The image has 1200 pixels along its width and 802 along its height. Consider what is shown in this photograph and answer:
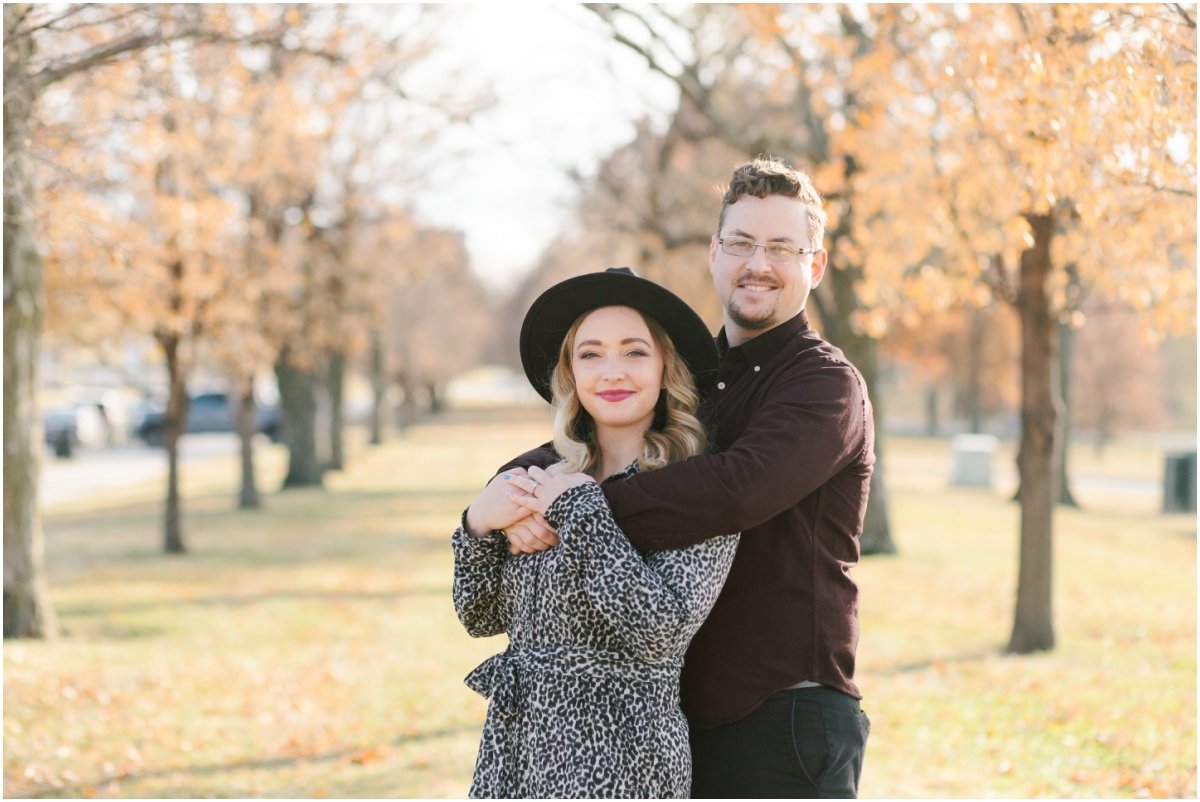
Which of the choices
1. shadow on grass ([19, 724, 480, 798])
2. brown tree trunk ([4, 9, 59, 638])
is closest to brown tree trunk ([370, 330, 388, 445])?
brown tree trunk ([4, 9, 59, 638])

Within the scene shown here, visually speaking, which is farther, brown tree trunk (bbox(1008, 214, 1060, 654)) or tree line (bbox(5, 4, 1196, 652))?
brown tree trunk (bbox(1008, 214, 1060, 654))

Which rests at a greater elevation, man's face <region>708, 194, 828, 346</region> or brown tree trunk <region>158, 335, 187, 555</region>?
man's face <region>708, 194, 828, 346</region>

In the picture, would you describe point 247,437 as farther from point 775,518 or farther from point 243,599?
point 775,518

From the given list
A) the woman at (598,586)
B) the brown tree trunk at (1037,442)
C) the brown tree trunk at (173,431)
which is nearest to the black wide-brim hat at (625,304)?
the woman at (598,586)

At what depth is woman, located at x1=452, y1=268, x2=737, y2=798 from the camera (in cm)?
288

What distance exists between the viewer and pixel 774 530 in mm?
3109

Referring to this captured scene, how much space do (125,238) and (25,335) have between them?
4.13 m

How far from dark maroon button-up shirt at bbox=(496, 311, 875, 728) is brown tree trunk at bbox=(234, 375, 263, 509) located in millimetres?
17100

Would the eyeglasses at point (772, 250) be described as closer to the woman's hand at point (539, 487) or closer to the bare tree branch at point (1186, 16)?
the woman's hand at point (539, 487)

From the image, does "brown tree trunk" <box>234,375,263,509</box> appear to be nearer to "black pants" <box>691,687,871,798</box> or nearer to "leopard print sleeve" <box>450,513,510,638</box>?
"leopard print sleeve" <box>450,513,510,638</box>

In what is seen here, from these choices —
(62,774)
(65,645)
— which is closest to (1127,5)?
(62,774)

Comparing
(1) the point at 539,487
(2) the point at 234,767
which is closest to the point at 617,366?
(1) the point at 539,487

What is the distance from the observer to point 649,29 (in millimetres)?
13227

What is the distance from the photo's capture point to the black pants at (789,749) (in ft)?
10.0
